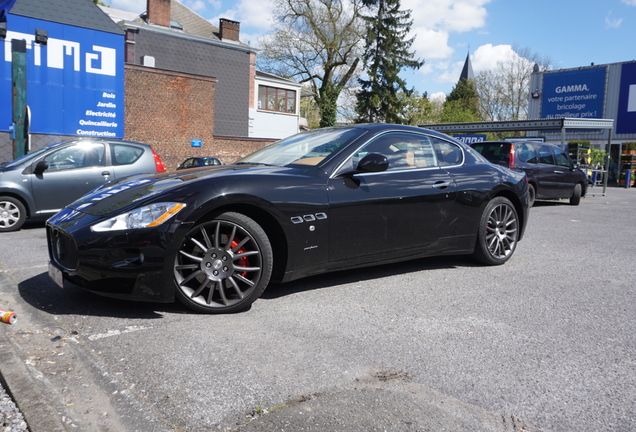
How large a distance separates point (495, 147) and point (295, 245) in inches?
376

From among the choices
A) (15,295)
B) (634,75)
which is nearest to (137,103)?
(15,295)

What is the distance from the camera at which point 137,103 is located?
2478 centimetres

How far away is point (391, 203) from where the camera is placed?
4.60 metres

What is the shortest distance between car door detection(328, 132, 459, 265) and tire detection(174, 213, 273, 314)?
2.24 feet

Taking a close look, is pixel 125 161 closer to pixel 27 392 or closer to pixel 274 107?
pixel 27 392

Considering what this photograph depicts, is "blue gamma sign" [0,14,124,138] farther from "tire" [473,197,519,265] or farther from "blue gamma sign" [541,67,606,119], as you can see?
"blue gamma sign" [541,67,606,119]

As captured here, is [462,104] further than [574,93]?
Yes

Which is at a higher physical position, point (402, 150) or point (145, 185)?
point (402, 150)

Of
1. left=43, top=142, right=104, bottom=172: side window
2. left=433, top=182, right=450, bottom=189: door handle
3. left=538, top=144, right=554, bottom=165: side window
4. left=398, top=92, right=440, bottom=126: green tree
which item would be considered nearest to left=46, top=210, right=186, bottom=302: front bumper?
left=433, top=182, right=450, bottom=189: door handle

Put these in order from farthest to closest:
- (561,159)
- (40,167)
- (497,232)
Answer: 1. (561,159)
2. (40,167)
3. (497,232)

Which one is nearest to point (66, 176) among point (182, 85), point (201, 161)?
point (201, 161)

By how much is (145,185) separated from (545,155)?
11.4m

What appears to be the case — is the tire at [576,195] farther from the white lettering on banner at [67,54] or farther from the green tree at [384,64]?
the green tree at [384,64]

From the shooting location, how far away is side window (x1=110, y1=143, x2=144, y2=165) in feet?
29.6
